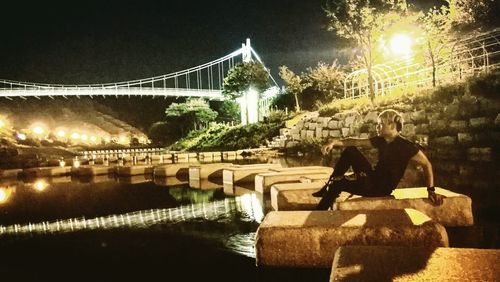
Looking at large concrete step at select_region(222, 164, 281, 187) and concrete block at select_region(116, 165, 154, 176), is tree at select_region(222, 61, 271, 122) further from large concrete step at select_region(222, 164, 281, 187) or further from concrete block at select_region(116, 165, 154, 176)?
large concrete step at select_region(222, 164, 281, 187)

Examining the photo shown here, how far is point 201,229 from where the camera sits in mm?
4941

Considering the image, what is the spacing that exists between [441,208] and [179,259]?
102 inches

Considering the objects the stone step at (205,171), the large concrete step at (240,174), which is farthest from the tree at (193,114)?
the large concrete step at (240,174)

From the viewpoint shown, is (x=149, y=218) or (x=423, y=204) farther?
(x=149, y=218)

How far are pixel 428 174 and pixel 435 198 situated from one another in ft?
1.10

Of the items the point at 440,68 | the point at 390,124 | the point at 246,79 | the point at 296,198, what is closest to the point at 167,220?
the point at 296,198

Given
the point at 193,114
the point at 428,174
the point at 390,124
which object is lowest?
the point at 428,174

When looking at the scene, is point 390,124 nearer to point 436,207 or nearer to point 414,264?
point 436,207

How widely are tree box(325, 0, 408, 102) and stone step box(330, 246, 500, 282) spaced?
1738cm

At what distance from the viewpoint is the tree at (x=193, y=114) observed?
46000mm

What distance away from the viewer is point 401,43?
20.4 m

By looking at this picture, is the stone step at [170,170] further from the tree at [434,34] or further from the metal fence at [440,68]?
the tree at [434,34]

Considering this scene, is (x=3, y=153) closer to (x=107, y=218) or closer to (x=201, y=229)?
(x=107, y=218)

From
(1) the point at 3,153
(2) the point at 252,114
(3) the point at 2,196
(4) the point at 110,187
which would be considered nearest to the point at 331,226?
(4) the point at 110,187
